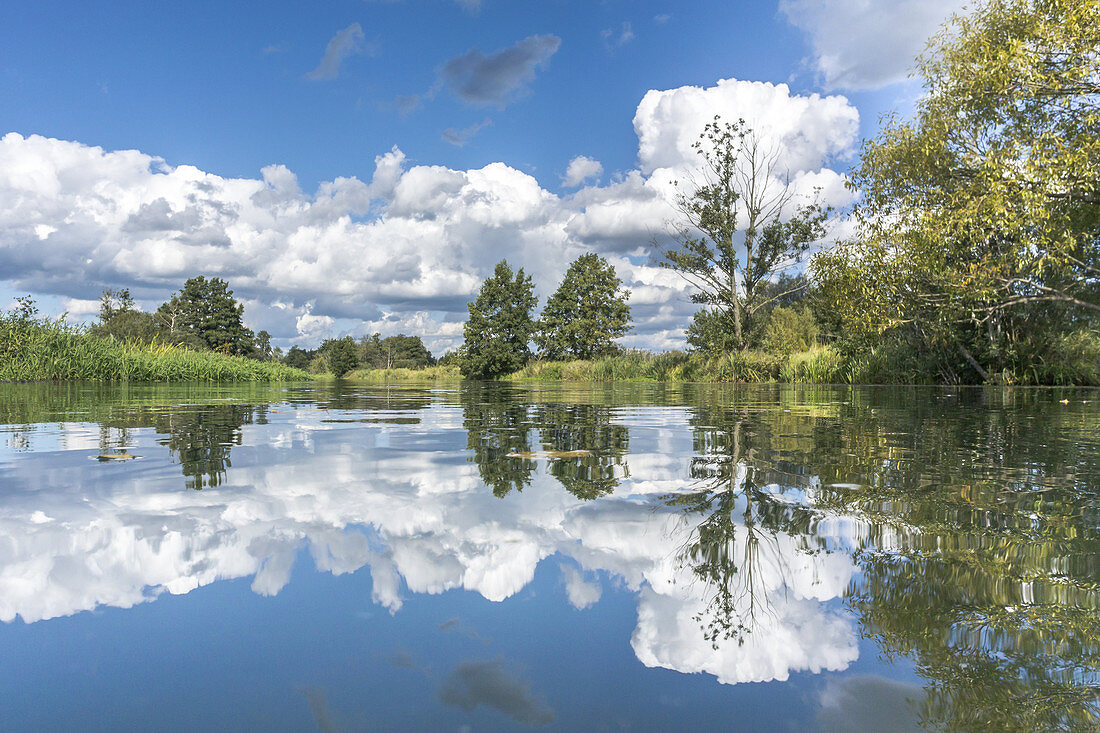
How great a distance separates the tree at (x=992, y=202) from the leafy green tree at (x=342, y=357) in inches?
2550

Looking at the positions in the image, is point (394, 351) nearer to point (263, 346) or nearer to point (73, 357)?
point (263, 346)

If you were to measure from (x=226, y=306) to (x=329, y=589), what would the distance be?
2928 inches

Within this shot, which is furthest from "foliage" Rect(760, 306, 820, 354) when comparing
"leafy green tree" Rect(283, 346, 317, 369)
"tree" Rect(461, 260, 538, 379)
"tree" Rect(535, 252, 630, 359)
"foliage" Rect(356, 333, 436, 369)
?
"leafy green tree" Rect(283, 346, 317, 369)

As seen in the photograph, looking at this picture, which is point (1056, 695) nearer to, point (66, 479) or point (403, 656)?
point (403, 656)

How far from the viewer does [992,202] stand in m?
10.6

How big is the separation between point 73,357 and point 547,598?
71.0 ft

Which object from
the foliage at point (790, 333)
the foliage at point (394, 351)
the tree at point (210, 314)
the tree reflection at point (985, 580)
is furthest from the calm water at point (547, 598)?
the foliage at point (394, 351)

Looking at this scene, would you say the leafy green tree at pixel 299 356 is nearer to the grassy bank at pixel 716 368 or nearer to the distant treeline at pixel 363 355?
the distant treeline at pixel 363 355

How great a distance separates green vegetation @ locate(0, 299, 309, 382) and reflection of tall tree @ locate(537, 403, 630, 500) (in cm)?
1761

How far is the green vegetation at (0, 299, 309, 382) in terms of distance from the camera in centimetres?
1747

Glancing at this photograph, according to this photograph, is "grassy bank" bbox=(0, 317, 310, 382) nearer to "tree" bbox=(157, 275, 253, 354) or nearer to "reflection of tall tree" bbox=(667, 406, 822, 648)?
"reflection of tall tree" bbox=(667, 406, 822, 648)

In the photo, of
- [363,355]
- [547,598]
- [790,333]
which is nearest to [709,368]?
[790,333]

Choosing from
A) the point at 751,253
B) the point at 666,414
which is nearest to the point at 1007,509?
the point at 666,414

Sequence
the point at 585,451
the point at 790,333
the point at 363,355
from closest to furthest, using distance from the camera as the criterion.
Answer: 1. the point at 585,451
2. the point at 790,333
3. the point at 363,355
